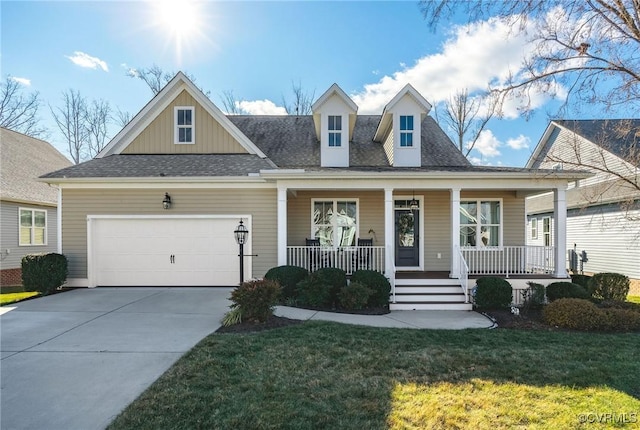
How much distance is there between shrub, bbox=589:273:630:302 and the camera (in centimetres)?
927

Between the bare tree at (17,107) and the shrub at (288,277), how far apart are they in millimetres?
24780

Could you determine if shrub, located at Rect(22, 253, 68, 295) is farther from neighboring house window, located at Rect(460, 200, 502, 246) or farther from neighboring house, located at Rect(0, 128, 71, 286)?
neighboring house window, located at Rect(460, 200, 502, 246)

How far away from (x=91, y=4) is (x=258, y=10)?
4.66m

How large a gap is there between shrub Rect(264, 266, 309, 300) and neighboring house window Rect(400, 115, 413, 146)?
18.7 feet

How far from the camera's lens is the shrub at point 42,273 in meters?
9.71

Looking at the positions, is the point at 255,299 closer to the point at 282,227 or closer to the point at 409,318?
the point at 282,227

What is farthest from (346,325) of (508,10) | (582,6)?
(582,6)

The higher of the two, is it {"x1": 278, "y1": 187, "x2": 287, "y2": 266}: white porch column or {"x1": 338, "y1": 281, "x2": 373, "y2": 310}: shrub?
{"x1": 278, "y1": 187, "x2": 287, "y2": 266}: white porch column

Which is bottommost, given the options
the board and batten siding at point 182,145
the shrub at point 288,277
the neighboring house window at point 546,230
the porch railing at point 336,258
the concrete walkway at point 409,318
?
the concrete walkway at point 409,318

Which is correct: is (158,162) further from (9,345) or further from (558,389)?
(558,389)

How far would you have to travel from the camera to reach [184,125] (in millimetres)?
12109

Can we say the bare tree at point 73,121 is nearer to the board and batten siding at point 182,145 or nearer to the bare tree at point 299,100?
the bare tree at point 299,100

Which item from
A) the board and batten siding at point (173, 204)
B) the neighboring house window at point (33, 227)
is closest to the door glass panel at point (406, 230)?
the board and batten siding at point (173, 204)

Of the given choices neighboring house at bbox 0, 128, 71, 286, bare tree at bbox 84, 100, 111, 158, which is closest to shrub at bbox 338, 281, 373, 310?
neighboring house at bbox 0, 128, 71, 286
